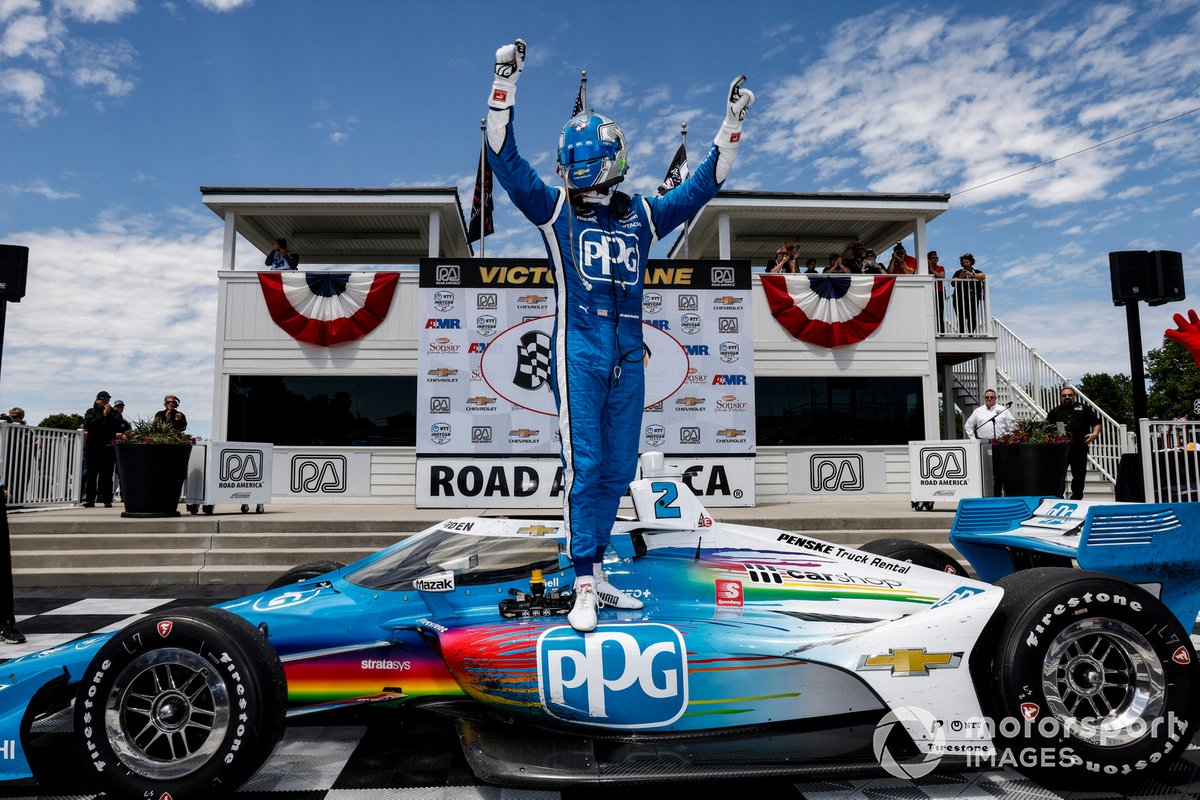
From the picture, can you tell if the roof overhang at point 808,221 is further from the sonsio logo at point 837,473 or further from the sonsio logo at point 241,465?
the sonsio logo at point 241,465

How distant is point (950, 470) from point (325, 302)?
1043cm

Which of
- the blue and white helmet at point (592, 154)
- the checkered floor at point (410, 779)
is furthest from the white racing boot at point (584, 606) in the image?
the blue and white helmet at point (592, 154)

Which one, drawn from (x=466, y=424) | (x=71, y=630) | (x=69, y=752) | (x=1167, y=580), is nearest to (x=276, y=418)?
(x=466, y=424)

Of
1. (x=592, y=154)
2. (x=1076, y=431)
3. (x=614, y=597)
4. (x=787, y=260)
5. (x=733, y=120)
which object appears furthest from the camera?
(x=787, y=260)

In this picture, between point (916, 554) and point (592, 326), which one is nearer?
point (592, 326)

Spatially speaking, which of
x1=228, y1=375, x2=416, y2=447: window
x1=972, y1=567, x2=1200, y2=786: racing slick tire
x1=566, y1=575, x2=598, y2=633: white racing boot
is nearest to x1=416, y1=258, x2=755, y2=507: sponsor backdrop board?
x1=228, y1=375, x2=416, y2=447: window

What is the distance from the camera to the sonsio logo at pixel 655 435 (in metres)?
10.0

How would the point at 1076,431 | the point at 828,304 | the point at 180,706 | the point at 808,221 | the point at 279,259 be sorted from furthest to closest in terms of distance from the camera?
the point at 808,221, the point at 279,259, the point at 828,304, the point at 1076,431, the point at 180,706

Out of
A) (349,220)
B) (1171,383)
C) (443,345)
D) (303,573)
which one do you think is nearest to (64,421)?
(349,220)

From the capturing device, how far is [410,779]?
8.74 feet

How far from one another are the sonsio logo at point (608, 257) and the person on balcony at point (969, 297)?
13.0 m

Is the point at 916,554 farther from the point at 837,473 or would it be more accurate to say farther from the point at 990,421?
the point at 837,473

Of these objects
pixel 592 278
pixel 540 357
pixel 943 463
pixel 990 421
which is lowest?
pixel 943 463

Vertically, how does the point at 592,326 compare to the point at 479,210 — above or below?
below
